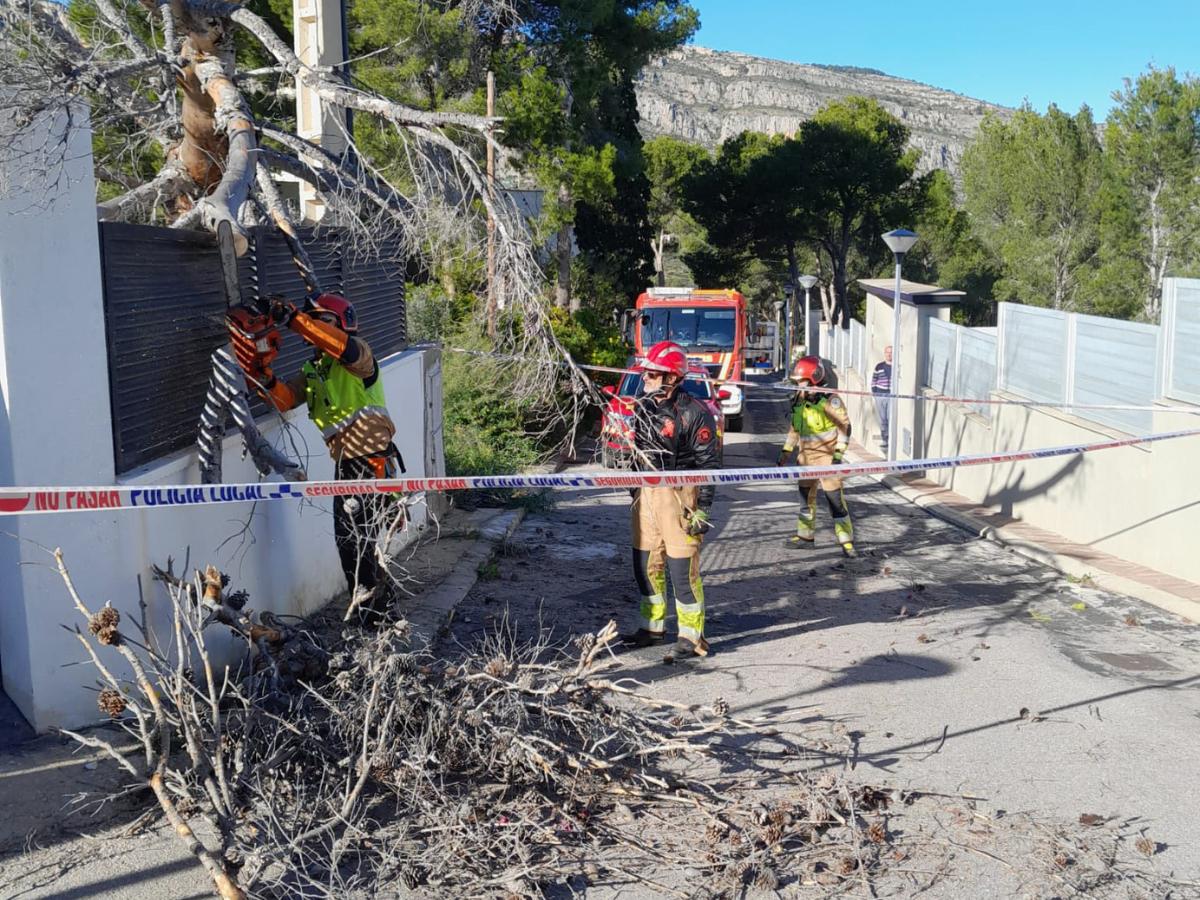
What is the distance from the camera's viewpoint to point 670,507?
23.1 ft

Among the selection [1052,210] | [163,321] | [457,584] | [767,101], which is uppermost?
[767,101]

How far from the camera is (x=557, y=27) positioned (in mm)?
20703

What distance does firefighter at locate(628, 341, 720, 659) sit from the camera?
274 inches

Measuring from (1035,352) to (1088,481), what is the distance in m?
2.57

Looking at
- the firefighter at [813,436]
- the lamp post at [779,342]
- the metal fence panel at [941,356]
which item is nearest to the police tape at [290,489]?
the firefighter at [813,436]

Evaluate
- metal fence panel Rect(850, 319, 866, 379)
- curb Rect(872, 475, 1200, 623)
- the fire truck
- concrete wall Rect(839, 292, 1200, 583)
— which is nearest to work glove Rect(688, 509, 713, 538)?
curb Rect(872, 475, 1200, 623)

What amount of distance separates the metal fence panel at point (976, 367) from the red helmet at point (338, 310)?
10.0 m

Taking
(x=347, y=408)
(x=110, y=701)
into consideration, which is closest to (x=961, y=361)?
(x=347, y=408)

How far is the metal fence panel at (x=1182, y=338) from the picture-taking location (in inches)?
358

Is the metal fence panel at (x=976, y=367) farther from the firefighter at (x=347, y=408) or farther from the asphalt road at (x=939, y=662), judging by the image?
the firefighter at (x=347, y=408)

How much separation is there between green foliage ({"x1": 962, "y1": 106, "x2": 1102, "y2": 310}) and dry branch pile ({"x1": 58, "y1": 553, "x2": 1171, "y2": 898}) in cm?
3304

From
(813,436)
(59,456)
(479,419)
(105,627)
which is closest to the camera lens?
(105,627)

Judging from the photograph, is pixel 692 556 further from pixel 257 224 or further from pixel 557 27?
pixel 557 27

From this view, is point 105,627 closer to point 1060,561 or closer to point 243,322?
point 243,322
